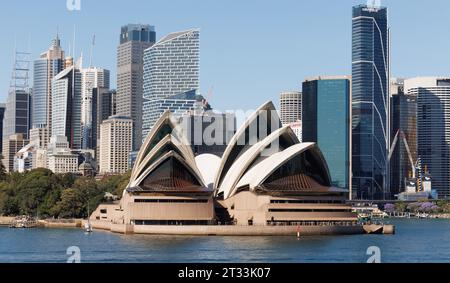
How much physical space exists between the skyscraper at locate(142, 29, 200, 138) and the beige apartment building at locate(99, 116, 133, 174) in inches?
113

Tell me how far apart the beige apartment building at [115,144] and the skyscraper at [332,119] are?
28.6m

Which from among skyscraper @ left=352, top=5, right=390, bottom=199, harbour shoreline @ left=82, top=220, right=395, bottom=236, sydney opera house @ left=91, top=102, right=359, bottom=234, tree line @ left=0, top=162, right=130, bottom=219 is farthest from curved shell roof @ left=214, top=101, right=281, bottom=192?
skyscraper @ left=352, top=5, right=390, bottom=199

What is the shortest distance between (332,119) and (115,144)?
1240 inches

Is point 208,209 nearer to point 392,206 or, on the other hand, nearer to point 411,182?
point 392,206

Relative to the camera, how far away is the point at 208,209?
49.6 metres

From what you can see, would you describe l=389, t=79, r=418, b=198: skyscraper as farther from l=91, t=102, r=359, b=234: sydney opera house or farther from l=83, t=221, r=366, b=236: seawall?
l=83, t=221, r=366, b=236: seawall

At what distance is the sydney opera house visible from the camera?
48.6m

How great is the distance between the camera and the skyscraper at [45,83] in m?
152

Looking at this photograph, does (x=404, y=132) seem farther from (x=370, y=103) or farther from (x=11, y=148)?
(x=11, y=148)

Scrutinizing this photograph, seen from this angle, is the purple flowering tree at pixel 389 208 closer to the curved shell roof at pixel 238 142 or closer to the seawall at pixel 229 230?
the curved shell roof at pixel 238 142

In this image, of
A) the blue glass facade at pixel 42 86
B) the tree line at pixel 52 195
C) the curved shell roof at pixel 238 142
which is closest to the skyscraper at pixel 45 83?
the blue glass facade at pixel 42 86

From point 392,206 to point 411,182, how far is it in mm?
11057
